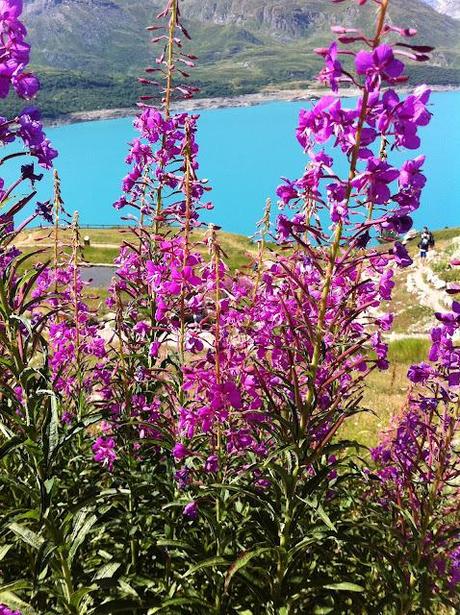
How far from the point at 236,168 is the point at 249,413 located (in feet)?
443

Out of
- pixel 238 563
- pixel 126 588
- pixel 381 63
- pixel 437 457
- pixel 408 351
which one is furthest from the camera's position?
pixel 408 351

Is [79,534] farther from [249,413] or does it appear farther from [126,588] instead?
[249,413]

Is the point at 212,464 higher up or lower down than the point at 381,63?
lower down

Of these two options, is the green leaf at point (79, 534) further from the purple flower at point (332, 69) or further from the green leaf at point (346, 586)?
the purple flower at point (332, 69)

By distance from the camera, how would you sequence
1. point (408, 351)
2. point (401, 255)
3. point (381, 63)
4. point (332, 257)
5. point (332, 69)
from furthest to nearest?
point (408, 351) → point (332, 257) → point (401, 255) → point (332, 69) → point (381, 63)

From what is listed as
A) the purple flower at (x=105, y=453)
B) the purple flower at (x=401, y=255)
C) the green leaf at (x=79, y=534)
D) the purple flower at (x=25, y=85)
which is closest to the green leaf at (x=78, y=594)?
the green leaf at (x=79, y=534)

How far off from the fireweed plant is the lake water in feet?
290

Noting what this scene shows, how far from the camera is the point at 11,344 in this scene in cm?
275

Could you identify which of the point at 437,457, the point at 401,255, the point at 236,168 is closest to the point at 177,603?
the point at 437,457

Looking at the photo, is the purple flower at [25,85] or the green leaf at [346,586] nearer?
the purple flower at [25,85]

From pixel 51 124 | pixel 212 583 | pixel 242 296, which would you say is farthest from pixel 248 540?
pixel 51 124

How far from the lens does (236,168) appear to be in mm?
133125

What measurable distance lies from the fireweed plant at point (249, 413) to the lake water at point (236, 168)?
8842 centimetres

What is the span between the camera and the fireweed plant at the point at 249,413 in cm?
237
